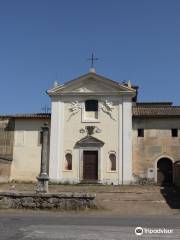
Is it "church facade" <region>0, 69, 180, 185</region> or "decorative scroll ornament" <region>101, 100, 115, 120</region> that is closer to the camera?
"church facade" <region>0, 69, 180, 185</region>

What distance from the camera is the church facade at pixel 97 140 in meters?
30.8

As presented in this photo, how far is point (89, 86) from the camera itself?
105 ft

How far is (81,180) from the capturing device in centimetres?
3066

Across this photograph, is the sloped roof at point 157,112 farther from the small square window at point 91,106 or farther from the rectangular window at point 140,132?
the small square window at point 91,106

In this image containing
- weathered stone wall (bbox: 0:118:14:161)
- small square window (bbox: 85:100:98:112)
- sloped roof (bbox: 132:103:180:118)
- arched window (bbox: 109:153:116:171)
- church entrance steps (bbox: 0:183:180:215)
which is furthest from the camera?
weathered stone wall (bbox: 0:118:14:161)

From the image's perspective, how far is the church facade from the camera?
3080cm

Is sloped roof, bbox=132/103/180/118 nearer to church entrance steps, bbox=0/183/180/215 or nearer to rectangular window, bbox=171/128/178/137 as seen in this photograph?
rectangular window, bbox=171/128/178/137

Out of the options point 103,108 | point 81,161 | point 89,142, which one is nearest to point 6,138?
point 81,161

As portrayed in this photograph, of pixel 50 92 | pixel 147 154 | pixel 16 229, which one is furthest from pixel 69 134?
pixel 16 229

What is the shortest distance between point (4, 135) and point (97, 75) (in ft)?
31.4

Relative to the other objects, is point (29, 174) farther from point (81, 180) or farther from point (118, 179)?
point (118, 179)

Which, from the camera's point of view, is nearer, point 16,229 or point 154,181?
point 16,229

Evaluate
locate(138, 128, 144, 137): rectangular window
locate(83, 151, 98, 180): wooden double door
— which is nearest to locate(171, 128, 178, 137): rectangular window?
locate(138, 128, 144, 137): rectangular window

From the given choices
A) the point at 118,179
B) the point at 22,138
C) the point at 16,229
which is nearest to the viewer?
the point at 16,229
